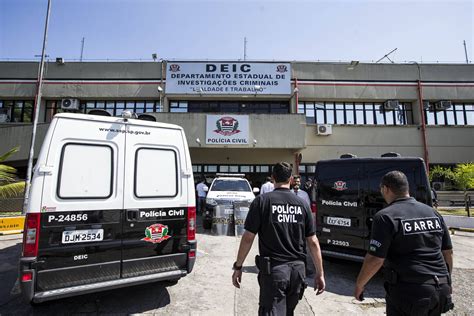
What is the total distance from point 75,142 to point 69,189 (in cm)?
58

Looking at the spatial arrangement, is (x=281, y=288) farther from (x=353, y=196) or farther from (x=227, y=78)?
(x=227, y=78)

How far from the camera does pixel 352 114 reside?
17.3 metres

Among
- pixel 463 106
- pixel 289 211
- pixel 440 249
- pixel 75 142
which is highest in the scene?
pixel 463 106

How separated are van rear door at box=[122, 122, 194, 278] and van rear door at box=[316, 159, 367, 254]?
2845 mm

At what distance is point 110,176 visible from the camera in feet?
11.2

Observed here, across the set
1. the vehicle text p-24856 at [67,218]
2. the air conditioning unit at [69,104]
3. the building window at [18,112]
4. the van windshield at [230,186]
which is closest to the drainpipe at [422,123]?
the van windshield at [230,186]

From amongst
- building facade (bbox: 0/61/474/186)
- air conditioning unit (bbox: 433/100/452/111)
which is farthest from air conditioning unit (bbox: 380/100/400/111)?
air conditioning unit (bbox: 433/100/452/111)

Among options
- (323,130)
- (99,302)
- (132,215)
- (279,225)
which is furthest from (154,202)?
(323,130)

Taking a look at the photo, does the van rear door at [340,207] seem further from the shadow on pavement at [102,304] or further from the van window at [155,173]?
the shadow on pavement at [102,304]

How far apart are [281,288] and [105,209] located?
236 cm

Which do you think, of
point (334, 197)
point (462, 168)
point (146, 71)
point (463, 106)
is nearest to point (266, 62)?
point (146, 71)

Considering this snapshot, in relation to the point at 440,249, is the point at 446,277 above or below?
below

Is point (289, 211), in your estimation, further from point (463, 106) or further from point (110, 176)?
point (463, 106)

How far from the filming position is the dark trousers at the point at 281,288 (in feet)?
7.25
